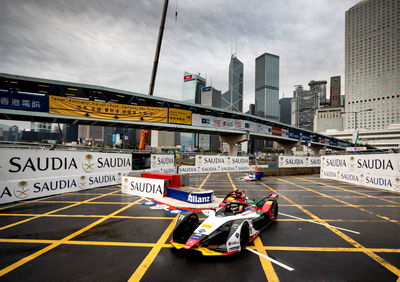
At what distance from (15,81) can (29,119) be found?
15.4 ft

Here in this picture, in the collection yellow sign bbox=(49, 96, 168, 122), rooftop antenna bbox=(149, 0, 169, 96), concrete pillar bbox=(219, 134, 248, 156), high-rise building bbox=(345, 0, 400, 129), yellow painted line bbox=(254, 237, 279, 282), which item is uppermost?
high-rise building bbox=(345, 0, 400, 129)

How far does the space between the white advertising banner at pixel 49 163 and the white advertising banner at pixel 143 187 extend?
359 centimetres

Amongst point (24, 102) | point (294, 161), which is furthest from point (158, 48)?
point (294, 161)

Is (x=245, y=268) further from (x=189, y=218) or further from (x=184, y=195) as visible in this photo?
(x=184, y=195)

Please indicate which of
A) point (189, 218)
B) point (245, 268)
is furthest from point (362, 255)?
point (189, 218)

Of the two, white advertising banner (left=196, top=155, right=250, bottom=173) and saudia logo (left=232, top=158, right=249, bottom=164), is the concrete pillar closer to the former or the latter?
saudia logo (left=232, top=158, right=249, bottom=164)

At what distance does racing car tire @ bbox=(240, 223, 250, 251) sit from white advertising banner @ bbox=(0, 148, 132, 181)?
1281 cm

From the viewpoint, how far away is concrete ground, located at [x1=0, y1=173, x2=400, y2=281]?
462 cm

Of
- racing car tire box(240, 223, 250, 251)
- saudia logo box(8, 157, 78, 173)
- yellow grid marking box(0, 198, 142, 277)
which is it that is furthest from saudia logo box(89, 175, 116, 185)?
racing car tire box(240, 223, 250, 251)

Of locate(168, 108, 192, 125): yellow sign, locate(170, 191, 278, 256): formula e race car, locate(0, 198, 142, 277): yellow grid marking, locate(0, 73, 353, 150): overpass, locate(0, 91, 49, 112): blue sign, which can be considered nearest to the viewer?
locate(0, 198, 142, 277): yellow grid marking

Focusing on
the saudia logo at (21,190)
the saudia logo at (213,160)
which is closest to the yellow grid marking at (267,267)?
the saudia logo at (21,190)

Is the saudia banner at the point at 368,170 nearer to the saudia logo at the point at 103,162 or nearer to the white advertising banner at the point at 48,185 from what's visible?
the saudia logo at the point at 103,162

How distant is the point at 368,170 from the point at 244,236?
1758 cm

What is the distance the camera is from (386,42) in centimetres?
19362
